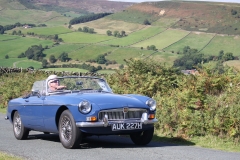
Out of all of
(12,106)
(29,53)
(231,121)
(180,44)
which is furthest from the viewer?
(180,44)

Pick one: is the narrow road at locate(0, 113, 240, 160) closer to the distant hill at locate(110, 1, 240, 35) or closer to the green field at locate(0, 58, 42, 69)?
the green field at locate(0, 58, 42, 69)

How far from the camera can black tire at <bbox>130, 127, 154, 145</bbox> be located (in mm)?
10625

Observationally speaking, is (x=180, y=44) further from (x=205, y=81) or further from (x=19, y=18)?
(x=205, y=81)

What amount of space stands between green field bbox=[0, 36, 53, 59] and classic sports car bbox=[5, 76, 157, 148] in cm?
8228

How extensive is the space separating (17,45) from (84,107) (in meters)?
95.6

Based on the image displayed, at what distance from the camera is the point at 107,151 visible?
9.66 m

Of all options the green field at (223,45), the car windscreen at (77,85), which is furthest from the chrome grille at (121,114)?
the green field at (223,45)

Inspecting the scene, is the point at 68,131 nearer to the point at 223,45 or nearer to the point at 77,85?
the point at 77,85

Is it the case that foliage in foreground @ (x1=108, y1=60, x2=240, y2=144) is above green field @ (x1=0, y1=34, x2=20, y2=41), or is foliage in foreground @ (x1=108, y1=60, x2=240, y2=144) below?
below

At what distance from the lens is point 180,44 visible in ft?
338

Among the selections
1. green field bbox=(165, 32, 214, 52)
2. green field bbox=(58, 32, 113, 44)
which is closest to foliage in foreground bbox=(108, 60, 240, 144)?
green field bbox=(165, 32, 214, 52)

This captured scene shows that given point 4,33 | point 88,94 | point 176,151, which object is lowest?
point 176,151

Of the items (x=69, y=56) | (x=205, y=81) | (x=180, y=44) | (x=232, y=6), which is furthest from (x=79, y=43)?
(x=205, y=81)

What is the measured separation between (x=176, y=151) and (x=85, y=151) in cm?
167
